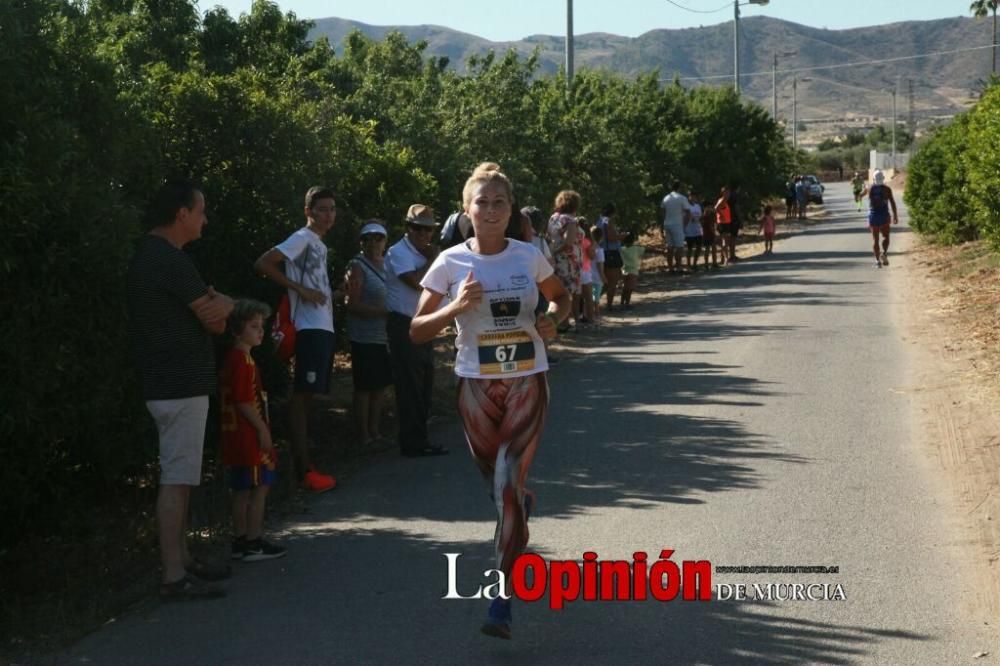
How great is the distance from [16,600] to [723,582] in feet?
11.3

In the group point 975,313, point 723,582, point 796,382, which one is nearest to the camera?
point 723,582

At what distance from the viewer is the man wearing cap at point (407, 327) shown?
10.2m

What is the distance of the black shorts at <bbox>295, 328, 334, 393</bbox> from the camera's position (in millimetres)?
9188

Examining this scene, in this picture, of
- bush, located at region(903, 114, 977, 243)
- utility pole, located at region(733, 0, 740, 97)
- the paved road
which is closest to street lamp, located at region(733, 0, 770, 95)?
utility pole, located at region(733, 0, 740, 97)

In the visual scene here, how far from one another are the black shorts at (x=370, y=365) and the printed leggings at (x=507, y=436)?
14.8 feet

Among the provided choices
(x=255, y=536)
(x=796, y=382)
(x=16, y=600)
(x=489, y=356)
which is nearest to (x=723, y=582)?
(x=489, y=356)

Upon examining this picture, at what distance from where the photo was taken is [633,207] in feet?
91.5

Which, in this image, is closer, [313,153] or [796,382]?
[313,153]

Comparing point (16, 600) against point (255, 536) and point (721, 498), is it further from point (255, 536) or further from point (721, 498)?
point (721, 498)

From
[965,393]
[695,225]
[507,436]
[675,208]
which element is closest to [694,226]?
[695,225]

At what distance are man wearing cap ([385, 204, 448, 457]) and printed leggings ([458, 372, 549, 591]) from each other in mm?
4095

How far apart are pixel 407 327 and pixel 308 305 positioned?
130 cm

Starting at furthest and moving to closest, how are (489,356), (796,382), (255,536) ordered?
(796,382)
(255,536)
(489,356)

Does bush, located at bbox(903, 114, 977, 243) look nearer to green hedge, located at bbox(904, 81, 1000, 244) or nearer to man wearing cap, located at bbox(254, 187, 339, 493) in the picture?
green hedge, located at bbox(904, 81, 1000, 244)
